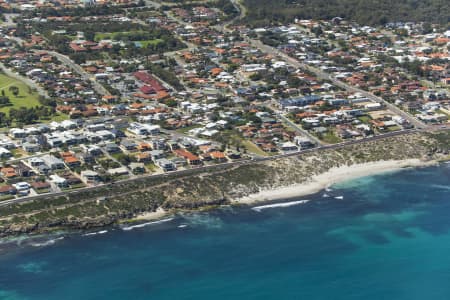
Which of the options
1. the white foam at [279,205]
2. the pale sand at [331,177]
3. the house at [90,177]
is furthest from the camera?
the pale sand at [331,177]

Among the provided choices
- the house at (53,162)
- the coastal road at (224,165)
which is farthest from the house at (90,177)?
the house at (53,162)

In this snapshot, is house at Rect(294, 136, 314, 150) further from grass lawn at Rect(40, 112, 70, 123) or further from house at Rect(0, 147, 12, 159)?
house at Rect(0, 147, 12, 159)

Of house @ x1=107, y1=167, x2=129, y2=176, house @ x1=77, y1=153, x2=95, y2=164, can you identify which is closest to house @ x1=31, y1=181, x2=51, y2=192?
house @ x1=107, y1=167, x2=129, y2=176

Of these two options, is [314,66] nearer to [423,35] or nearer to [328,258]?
[423,35]

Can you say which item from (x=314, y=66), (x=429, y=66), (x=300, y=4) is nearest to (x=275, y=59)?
(x=314, y=66)

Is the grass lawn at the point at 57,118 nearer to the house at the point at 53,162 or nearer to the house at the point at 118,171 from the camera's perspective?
the house at the point at 53,162

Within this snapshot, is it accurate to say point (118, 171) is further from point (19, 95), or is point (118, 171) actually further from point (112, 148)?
point (19, 95)
